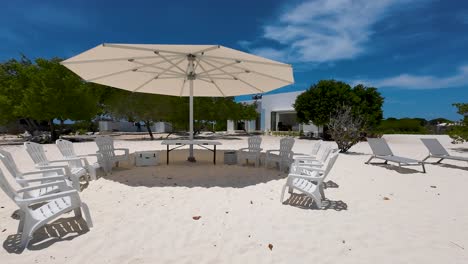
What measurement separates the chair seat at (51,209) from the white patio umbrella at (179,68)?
2819 mm

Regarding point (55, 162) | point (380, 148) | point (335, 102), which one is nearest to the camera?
point (55, 162)

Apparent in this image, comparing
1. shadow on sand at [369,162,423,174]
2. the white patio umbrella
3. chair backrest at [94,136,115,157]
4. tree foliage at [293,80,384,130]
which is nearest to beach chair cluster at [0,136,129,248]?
chair backrest at [94,136,115,157]

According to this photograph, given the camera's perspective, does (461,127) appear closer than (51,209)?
No

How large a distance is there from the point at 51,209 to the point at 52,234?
348 mm

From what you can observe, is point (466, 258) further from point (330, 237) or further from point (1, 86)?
point (1, 86)

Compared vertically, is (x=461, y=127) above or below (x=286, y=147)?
above

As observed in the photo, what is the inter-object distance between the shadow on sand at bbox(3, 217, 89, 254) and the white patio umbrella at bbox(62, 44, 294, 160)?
3.02m

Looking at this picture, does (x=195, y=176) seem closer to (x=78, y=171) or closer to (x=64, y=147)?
(x=78, y=171)

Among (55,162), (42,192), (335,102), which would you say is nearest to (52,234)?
(42,192)

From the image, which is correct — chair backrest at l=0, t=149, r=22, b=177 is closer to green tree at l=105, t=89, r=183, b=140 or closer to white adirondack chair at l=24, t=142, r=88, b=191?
white adirondack chair at l=24, t=142, r=88, b=191

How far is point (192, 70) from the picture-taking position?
7035 mm

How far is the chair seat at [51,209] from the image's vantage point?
2.85 meters

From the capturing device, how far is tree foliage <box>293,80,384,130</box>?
23.1 m

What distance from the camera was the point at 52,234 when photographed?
10.2ft
